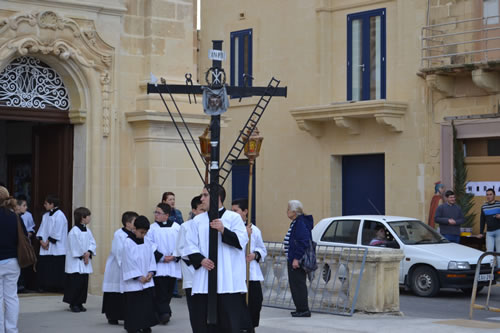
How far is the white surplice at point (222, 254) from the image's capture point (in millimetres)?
9461

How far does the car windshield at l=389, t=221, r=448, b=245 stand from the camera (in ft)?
58.3

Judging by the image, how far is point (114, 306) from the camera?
12.9 metres

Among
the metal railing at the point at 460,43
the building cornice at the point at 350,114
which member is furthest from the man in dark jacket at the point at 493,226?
the building cornice at the point at 350,114

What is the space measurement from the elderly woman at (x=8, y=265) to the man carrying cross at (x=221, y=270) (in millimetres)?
2419

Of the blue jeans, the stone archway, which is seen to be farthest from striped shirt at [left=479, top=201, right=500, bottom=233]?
the stone archway

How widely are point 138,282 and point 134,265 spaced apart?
225 millimetres

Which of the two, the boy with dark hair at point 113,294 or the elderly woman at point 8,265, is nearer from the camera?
the elderly woman at point 8,265

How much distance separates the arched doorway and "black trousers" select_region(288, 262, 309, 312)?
432 cm

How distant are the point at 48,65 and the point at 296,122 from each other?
37.8 feet

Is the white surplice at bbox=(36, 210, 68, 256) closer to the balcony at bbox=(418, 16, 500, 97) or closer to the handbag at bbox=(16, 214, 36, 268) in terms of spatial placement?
the handbag at bbox=(16, 214, 36, 268)

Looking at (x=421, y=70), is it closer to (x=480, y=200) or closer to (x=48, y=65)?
(x=480, y=200)

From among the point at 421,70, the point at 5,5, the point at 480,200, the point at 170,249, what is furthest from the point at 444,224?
the point at 5,5

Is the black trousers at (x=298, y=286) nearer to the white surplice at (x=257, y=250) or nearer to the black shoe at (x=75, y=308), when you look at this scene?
the white surplice at (x=257, y=250)

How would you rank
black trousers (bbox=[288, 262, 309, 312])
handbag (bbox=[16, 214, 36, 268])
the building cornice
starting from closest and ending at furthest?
1. handbag (bbox=[16, 214, 36, 268])
2. black trousers (bbox=[288, 262, 309, 312])
3. the building cornice
